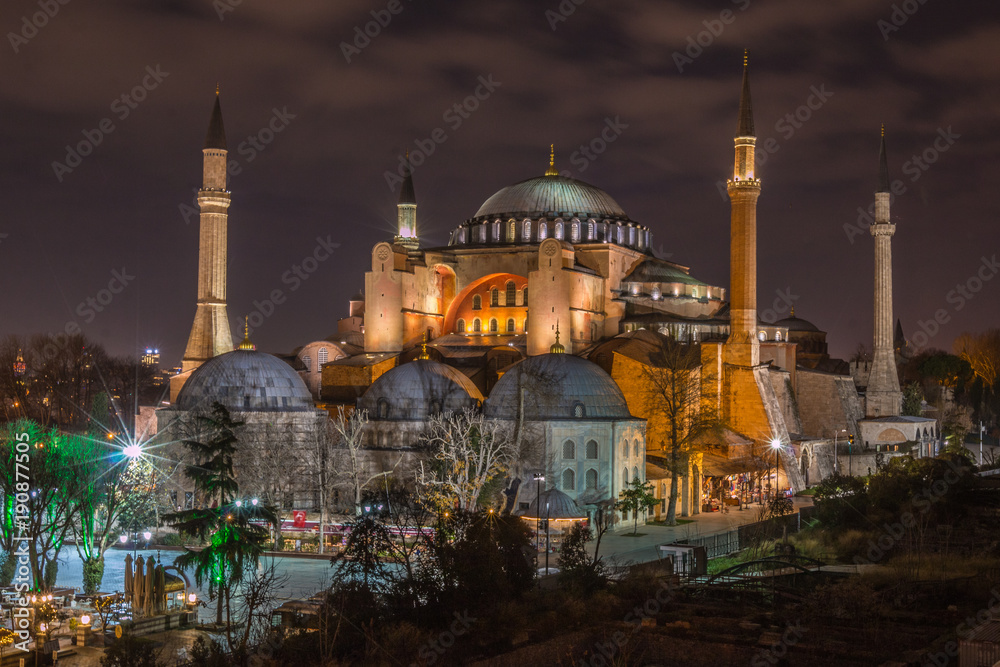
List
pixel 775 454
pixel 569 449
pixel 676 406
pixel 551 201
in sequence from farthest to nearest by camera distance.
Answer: pixel 551 201 → pixel 775 454 → pixel 676 406 → pixel 569 449

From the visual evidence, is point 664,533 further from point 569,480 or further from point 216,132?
point 216,132

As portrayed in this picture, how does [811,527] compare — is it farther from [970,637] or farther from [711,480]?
[970,637]

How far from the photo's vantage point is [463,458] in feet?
96.4

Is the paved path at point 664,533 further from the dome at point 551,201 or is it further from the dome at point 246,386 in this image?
the dome at point 551,201

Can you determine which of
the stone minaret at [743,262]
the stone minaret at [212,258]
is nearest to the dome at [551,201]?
the stone minaret at [743,262]

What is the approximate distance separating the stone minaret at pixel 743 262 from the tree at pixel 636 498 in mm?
9053

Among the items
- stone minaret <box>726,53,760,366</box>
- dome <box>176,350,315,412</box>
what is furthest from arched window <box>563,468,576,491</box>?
stone minaret <box>726,53,760,366</box>

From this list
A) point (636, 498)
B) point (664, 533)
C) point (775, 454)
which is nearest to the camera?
point (664, 533)

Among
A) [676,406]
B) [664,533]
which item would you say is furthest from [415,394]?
[664,533]

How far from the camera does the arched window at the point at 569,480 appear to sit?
3141 cm

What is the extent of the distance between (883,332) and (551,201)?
1475 centimetres

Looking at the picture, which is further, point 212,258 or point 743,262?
point 212,258

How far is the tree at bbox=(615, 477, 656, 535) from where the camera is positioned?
30.6 meters

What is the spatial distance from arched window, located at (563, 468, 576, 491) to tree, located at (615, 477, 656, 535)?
1.29 metres
